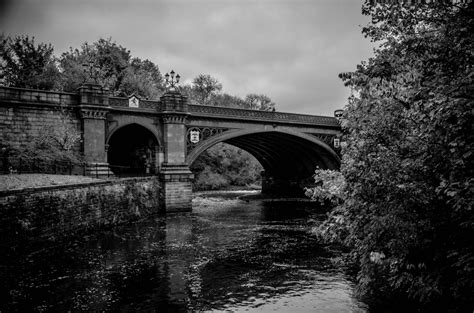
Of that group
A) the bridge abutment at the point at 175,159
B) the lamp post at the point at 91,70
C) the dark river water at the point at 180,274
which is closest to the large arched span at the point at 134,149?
the bridge abutment at the point at 175,159

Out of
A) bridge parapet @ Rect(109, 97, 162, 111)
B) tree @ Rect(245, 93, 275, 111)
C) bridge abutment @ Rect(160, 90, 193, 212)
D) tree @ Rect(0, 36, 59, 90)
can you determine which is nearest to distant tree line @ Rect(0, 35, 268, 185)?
tree @ Rect(0, 36, 59, 90)

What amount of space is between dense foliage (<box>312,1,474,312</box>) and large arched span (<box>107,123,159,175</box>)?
71.5 feet

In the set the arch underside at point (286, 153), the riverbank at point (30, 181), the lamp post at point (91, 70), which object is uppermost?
the lamp post at point (91, 70)

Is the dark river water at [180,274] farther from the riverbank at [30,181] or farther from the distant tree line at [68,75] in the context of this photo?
the distant tree line at [68,75]

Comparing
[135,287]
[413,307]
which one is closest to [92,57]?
[135,287]

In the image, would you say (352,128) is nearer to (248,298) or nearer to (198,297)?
(248,298)

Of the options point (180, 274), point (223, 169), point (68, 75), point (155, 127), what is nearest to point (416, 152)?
point (180, 274)

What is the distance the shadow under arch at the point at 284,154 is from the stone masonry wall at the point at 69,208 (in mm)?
6872

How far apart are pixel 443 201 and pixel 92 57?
3977 cm

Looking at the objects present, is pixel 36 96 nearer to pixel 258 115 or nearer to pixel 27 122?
pixel 27 122

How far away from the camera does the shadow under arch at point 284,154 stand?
3466 centimetres

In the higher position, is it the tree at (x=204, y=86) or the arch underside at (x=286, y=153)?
the tree at (x=204, y=86)

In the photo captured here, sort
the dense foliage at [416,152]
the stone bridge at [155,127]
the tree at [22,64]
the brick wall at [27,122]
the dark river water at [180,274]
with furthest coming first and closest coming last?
the tree at [22,64] < the stone bridge at [155,127] < the brick wall at [27,122] < the dark river water at [180,274] < the dense foliage at [416,152]

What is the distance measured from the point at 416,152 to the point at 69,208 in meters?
14.7
